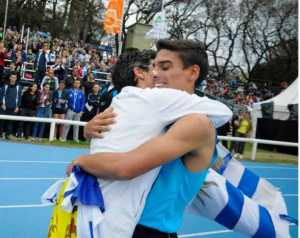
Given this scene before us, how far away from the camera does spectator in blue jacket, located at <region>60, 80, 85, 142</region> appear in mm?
15844

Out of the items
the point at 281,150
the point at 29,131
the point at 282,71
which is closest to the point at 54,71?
the point at 29,131

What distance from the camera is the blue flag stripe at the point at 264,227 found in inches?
120

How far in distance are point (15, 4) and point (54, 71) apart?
25.5 metres

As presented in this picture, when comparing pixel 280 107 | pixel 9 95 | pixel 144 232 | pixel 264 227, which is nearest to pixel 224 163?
pixel 264 227

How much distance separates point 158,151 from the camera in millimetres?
2189

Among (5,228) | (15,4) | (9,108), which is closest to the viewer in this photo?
(5,228)

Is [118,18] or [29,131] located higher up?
[118,18]

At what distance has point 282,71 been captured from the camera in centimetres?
4834

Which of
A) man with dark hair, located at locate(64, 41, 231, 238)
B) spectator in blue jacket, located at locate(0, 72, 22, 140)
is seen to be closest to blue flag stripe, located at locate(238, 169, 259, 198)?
man with dark hair, located at locate(64, 41, 231, 238)

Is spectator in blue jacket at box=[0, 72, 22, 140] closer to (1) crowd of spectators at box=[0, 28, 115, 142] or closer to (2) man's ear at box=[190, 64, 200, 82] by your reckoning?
(1) crowd of spectators at box=[0, 28, 115, 142]

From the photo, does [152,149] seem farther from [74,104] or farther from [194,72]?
[74,104]

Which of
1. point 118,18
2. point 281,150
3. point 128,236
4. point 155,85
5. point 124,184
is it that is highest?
point 118,18

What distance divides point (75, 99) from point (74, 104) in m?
0.16

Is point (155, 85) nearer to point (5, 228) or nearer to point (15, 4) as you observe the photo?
point (5, 228)
